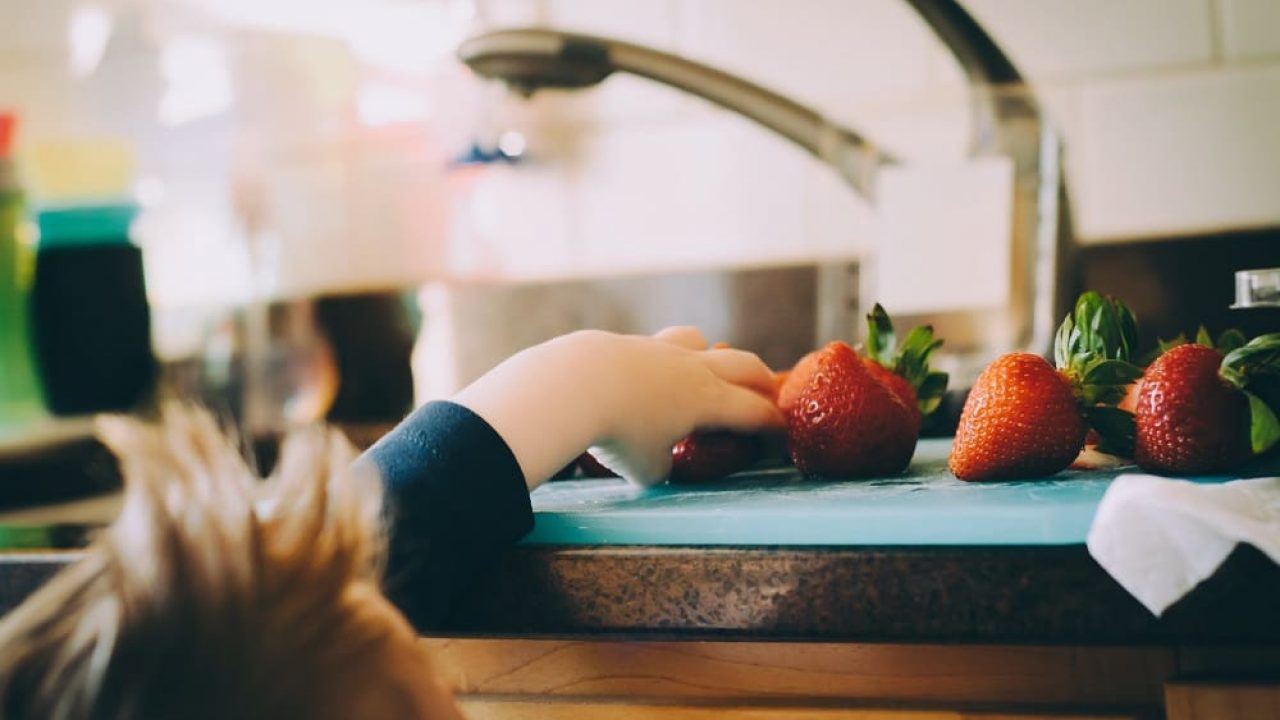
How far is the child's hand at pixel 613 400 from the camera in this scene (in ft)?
1.63

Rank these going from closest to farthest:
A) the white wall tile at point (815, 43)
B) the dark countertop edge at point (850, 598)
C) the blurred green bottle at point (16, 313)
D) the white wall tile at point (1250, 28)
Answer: the dark countertop edge at point (850, 598) < the white wall tile at point (1250, 28) < the white wall tile at point (815, 43) < the blurred green bottle at point (16, 313)

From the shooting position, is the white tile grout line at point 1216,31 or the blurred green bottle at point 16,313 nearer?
the white tile grout line at point 1216,31

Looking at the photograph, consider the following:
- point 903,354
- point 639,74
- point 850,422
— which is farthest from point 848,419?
point 639,74

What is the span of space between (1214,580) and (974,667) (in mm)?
94

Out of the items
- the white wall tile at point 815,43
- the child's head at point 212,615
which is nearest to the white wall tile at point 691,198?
the white wall tile at point 815,43

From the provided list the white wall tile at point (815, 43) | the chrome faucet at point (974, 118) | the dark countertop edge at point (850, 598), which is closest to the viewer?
the dark countertop edge at point (850, 598)

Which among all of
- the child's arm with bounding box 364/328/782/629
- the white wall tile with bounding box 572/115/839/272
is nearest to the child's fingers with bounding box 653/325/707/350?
the child's arm with bounding box 364/328/782/629

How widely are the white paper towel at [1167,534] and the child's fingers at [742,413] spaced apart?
23 cm

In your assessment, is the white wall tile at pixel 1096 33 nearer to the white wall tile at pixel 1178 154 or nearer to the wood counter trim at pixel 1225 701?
the white wall tile at pixel 1178 154

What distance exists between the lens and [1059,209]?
0.89 m

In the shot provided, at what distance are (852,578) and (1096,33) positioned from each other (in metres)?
0.83

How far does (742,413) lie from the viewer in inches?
23.3

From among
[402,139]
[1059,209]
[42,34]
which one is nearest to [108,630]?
[1059,209]

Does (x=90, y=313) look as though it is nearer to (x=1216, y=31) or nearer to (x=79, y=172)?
(x=79, y=172)
